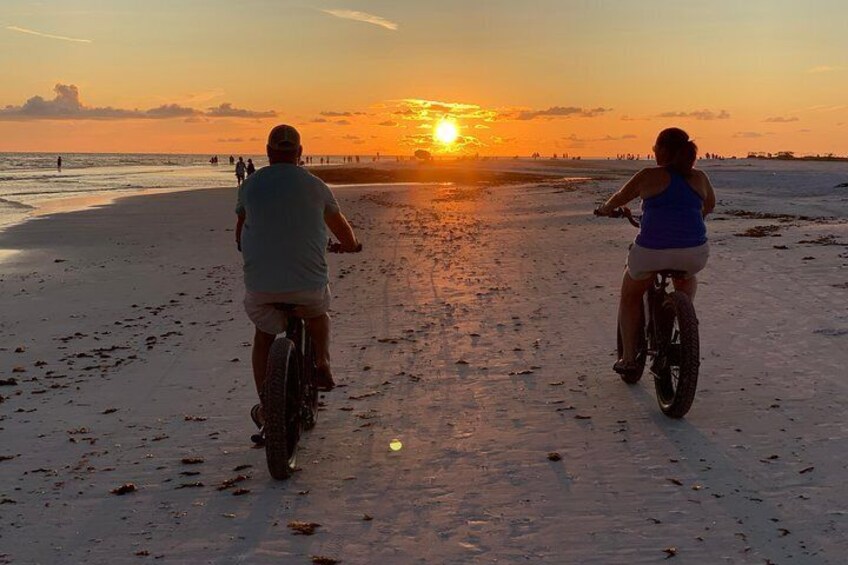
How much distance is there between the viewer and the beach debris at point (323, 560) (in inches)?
150

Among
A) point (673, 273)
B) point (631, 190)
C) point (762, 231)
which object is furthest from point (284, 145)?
point (762, 231)

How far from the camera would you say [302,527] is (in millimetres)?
4195

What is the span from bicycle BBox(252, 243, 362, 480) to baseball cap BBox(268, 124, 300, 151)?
78 centimetres

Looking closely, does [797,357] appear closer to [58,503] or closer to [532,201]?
[58,503]

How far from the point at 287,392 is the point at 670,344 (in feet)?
10.6

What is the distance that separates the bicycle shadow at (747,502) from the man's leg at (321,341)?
2.64 metres

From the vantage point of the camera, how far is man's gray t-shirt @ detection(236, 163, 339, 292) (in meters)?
4.76

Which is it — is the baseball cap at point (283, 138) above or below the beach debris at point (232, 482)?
above

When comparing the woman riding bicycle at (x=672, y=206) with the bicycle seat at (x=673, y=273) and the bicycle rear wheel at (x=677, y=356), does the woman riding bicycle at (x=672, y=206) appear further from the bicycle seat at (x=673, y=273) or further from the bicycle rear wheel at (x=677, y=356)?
the bicycle rear wheel at (x=677, y=356)

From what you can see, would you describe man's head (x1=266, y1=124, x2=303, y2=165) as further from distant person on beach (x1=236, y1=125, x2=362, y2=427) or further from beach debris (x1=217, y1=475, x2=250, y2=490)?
beach debris (x1=217, y1=475, x2=250, y2=490)

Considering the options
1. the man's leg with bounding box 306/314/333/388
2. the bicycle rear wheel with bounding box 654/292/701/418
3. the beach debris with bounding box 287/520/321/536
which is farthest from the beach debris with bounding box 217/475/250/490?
the bicycle rear wheel with bounding box 654/292/701/418

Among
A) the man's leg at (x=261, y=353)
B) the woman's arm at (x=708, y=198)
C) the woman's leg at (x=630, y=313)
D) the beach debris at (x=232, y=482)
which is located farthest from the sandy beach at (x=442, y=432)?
the woman's arm at (x=708, y=198)

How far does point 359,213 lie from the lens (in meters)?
29.9

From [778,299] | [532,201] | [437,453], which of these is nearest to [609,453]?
[437,453]
